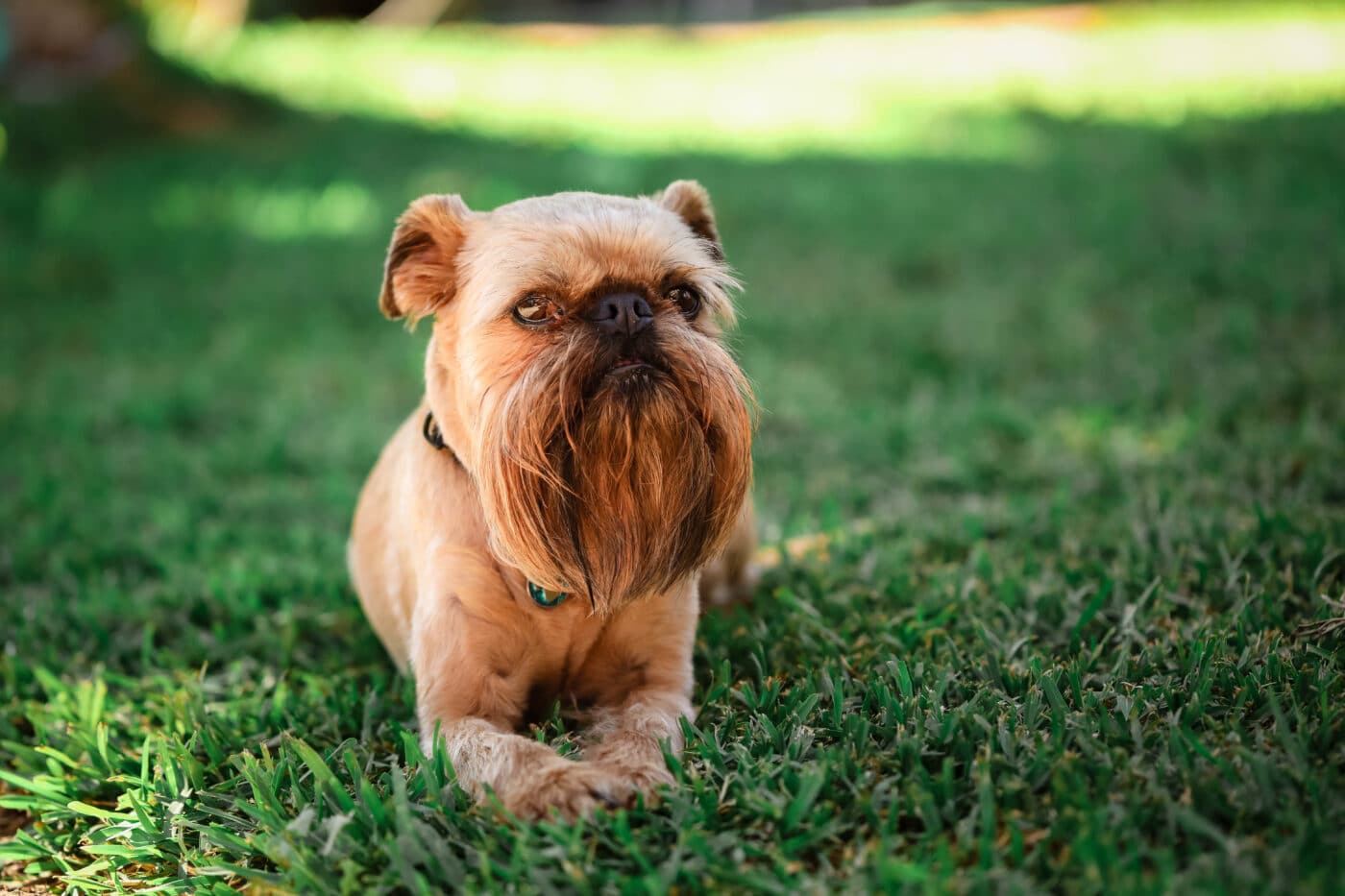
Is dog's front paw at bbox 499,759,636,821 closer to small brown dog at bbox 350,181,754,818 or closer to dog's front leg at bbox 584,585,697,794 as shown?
small brown dog at bbox 350,181,754,818

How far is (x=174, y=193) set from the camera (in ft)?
33.0

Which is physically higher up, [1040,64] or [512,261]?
[1040,64]

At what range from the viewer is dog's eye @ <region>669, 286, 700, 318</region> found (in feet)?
9.04

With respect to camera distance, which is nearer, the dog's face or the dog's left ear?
the dog's face

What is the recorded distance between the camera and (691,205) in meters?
3.28

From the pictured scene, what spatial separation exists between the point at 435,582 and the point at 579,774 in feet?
2.44

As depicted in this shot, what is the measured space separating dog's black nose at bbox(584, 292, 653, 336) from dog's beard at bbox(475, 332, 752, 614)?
0.20 feet

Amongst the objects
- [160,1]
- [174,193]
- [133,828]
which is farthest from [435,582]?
[160,1]

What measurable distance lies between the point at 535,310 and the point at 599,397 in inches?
11.3

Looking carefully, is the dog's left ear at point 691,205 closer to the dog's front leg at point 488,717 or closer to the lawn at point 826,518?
the lawn at point 826,518

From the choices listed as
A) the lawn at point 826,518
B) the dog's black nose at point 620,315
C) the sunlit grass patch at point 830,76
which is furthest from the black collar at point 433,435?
the sunlit grass patch at point 830,76

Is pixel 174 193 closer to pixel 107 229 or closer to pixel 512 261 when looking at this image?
pixel 107 229

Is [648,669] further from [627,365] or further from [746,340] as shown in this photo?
[746,340]

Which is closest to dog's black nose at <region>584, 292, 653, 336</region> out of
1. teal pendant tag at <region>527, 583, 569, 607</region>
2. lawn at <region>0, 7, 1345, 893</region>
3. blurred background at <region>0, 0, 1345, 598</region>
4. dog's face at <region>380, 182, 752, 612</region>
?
dog's face at <region>380, 182, 752, 612</region>
